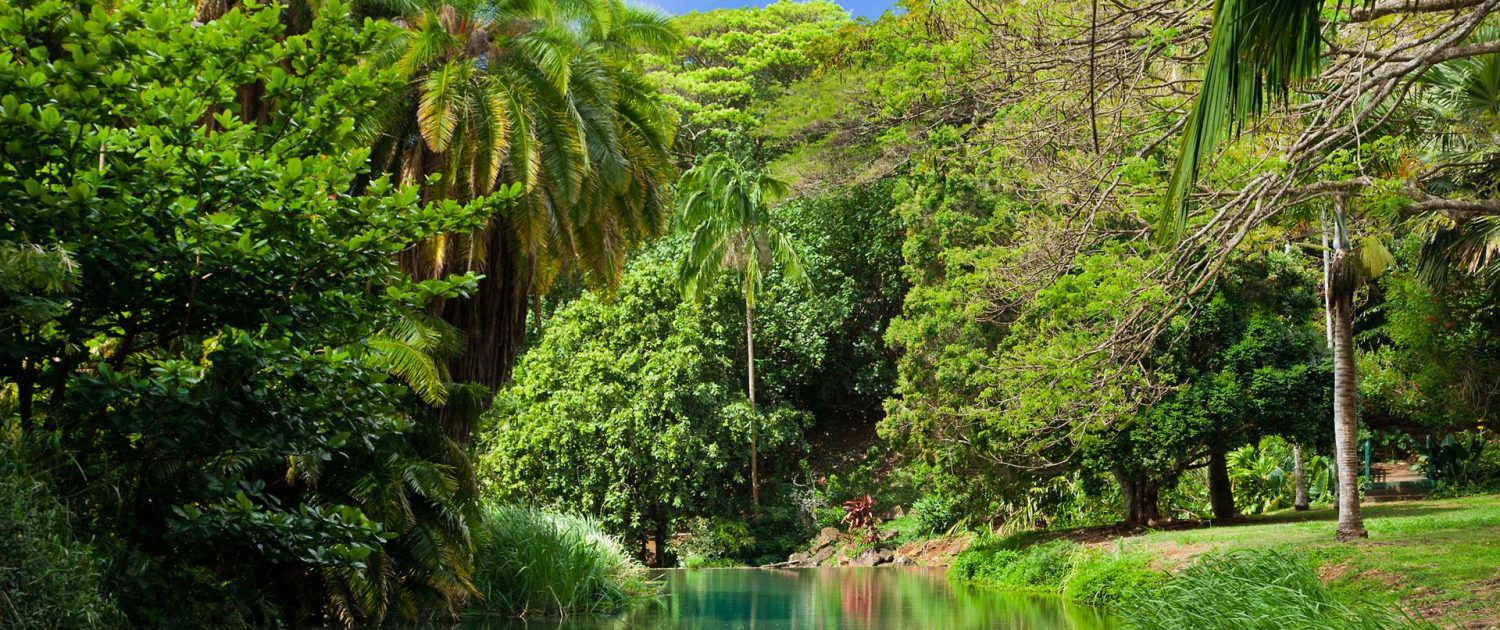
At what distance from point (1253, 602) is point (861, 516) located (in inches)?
911

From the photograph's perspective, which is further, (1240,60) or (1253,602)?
(1253,602)

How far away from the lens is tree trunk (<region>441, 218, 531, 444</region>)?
56.8ft

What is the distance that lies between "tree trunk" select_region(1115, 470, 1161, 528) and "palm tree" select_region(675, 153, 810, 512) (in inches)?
460

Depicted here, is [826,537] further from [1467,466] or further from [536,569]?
[536,569]

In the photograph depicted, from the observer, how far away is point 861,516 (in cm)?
3272

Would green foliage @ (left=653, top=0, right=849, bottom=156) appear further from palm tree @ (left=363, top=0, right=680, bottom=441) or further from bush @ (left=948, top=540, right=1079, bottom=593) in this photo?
palm tree @ (left=363, top=0, right=680, bottom=441)

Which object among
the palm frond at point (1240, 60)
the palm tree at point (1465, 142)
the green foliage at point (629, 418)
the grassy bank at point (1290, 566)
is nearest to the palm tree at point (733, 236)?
the green foliage at point (629, 418)

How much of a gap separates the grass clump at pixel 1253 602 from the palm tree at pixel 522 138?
8.60 m

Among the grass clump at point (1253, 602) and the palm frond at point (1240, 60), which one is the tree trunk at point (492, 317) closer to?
the grass clump at point (1253, 602)

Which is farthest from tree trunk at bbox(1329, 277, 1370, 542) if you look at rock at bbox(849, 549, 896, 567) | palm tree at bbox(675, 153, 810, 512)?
palm tree at bbox(675, 153, 810, 512)

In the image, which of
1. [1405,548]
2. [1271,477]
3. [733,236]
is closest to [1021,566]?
[1405,548]

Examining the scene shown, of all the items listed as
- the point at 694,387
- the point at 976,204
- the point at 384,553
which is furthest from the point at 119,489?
the point at 694,387

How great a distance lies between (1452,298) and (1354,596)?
14.1 metres

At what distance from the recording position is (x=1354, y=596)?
11.8 metres
